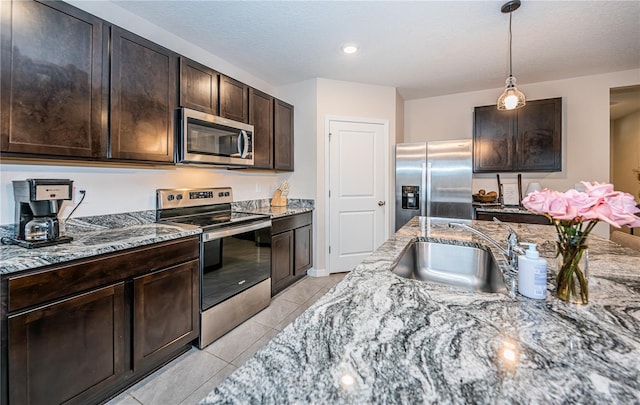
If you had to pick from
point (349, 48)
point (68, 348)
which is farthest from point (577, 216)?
point (349, 48)

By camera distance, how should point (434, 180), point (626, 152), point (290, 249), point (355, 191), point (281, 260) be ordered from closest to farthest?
1. point (281, 260)
2. point (290, 249)
3. point (434, 180)
4. point (355, 191)
5. point (626, 152)

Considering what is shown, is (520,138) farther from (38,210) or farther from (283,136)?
(38,210)

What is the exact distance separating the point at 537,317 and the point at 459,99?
13.5 feet

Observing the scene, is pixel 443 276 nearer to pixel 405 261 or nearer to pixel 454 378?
pixel 405 261

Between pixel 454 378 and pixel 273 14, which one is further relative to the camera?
pixel 273 14

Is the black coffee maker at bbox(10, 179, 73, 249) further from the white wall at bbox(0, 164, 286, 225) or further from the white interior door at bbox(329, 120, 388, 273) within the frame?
the white interior door at bbox(329, 120, 388, 273)

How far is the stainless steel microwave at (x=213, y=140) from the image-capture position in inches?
84.5

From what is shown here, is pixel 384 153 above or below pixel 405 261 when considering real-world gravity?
above

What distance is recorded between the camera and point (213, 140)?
240 cm

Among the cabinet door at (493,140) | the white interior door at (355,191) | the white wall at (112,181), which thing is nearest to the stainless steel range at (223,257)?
the white wall at (112,181)

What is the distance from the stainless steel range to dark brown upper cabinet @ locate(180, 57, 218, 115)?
0.76m

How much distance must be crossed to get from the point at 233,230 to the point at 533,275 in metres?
1.92

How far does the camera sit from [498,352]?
1.96 feet

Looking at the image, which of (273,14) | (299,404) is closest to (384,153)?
(273,14)
